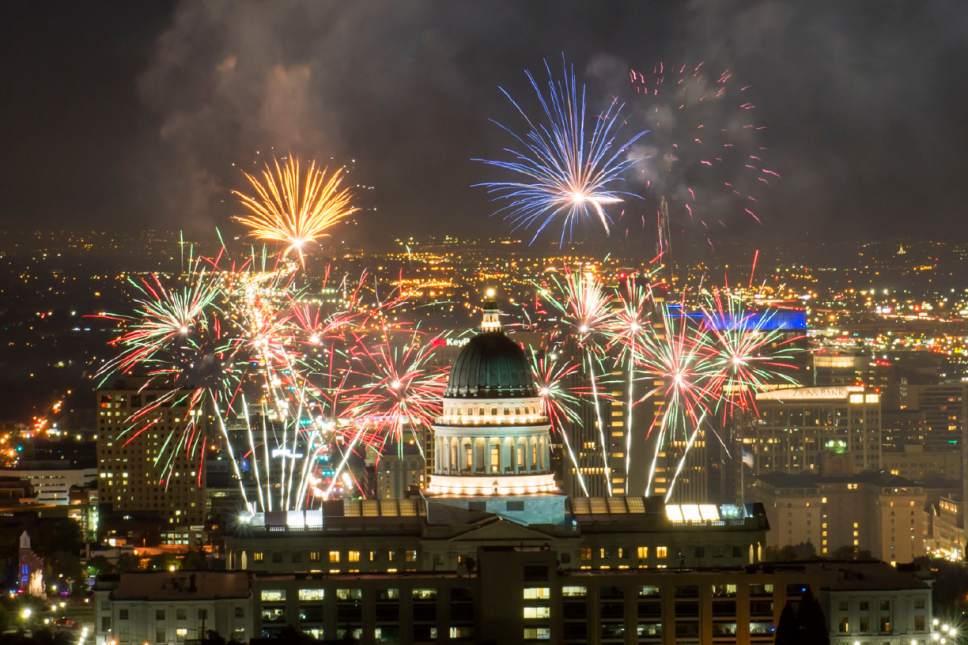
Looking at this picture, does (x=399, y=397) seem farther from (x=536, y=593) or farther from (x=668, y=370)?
(x=668, y=370)

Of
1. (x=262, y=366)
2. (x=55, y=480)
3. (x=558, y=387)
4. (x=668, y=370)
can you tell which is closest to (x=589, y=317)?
(x=558, y=387)

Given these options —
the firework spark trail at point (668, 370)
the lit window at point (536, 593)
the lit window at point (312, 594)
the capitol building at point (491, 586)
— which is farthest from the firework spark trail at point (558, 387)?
the lit window at point (312, 594)

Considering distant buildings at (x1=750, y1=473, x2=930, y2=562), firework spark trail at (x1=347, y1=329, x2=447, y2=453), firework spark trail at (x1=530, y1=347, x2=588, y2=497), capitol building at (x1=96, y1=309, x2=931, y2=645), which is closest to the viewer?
capitol building at (x1=96, y1=309, x2=931, y2=645)

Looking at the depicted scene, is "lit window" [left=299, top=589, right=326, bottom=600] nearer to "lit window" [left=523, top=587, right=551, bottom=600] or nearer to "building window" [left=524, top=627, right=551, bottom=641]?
"lit window" [left=523, top=587, right=551, bottom=600]

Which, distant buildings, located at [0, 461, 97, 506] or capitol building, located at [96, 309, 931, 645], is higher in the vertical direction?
distant buildings, located at [0, 461, 97, 506]

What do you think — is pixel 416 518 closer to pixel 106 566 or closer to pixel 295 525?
pixel 295 525

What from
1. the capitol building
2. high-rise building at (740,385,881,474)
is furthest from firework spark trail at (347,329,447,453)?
high-rise building at (740,385,881,474)

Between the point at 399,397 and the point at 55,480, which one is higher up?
the point at 55,480
